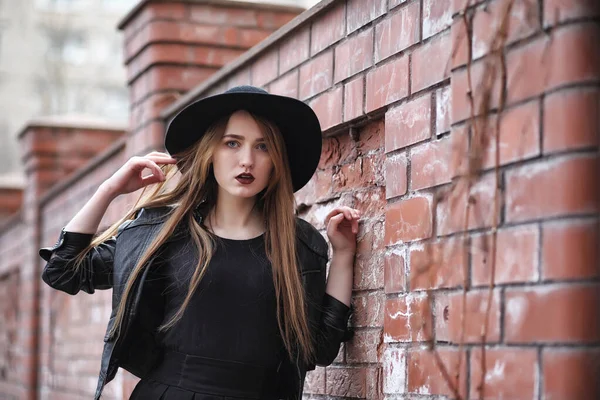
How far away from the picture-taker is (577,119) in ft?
6.41

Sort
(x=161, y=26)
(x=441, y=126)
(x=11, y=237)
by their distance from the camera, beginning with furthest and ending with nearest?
(x=11, y=237), (x=161, y=26), (x=441, y=126)

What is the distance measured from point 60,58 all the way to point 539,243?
105 ft

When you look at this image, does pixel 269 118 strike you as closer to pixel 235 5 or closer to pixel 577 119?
pixel 577 119

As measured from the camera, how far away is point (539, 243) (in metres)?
2.03

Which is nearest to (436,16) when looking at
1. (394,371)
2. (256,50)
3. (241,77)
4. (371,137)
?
(371,137)

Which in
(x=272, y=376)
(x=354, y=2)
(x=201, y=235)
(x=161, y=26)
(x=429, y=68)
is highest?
(x=161, y=26)

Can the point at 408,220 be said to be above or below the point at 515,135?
below

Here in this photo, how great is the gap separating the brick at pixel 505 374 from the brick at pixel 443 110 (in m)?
0.66

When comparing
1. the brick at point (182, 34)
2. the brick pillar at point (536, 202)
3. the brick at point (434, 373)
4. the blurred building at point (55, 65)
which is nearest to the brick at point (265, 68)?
the brick at point (182, 34)

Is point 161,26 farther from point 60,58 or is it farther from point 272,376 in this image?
point 60,58

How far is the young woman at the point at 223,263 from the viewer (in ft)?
9.97

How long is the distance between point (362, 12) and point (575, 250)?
1495 millimetres

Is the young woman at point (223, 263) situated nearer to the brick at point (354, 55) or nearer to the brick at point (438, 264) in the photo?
the brick at point (354, 55)

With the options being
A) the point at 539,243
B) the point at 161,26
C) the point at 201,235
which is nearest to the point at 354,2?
the point at 201,235
